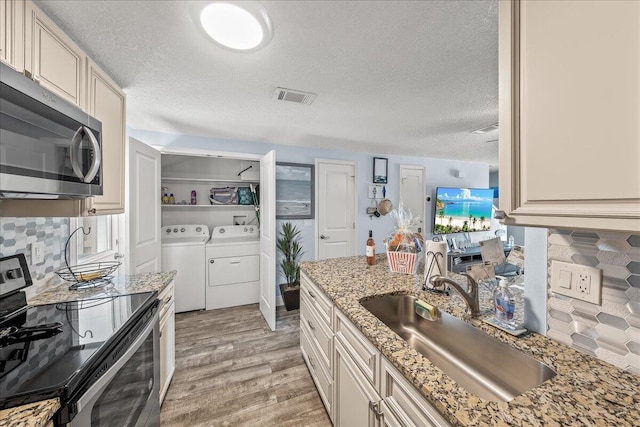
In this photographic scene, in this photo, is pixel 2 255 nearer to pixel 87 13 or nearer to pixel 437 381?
pixel 87 13

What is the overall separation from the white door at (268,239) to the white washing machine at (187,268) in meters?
0.81

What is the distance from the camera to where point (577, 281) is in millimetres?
800

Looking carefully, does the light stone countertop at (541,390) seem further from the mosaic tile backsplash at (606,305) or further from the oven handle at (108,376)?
the oven handle at (108,376)

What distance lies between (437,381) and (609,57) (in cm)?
88

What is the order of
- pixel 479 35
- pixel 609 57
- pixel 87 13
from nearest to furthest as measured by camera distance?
pixel 609 57
pixel 87 13
pixel 479 35

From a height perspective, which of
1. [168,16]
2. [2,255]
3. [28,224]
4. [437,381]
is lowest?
[437,381]

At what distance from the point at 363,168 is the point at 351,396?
10.7ft

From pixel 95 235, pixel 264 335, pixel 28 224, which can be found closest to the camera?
pixel 28 224

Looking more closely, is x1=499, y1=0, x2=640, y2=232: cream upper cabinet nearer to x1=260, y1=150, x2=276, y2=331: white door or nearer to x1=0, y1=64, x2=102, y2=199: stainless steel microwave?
x1=0, y1=64, x2=102, y2=199: stainless steel microwave

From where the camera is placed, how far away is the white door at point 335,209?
11.9ft

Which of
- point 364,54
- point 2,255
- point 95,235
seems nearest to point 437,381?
point 364,54

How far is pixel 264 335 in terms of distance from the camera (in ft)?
8.19

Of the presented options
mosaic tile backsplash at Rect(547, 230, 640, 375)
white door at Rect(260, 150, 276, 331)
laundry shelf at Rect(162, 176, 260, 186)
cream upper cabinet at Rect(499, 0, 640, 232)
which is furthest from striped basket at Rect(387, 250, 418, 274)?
laundry shelf at Rect(162, 176, 260, 186)

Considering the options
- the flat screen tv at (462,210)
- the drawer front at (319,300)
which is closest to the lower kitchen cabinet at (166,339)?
the drawer front at (319,300)
